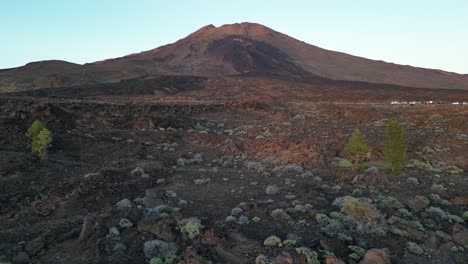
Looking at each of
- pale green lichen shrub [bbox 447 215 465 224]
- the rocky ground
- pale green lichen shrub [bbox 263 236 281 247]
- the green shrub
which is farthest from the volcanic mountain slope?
pale green lichen shrub [bbox 447 215 465 224]

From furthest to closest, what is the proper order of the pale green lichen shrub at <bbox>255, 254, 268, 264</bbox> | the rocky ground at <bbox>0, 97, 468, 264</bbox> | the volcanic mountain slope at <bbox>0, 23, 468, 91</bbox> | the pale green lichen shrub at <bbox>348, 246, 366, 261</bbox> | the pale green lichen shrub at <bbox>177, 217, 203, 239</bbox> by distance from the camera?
the volcanic mountain slope at <bbox>0, 23, 468, 91</bbox>, the pale green lichen shrub at <bbox>177, 217, 203, 239</bbox>, the rocky ground at <bbox>0, 97, 468, 264</bbox>, the pale green lichen shrub at <bbox>348, 246, 366, 261</bbox>, the pale green lichen shrub at <bbox>255, 254, 268, 264</bbox>

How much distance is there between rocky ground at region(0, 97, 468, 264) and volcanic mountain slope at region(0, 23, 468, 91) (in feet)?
232

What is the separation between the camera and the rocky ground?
1230 centimetres

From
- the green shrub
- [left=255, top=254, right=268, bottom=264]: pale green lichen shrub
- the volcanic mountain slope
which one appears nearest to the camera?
[left=255, top=254, right=268, bottom=264]: pale green lichen shrub

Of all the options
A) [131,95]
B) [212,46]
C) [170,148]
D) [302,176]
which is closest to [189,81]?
[131,95]

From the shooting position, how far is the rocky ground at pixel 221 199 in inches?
484

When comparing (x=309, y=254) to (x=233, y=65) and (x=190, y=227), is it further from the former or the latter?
(x=233, y=65)

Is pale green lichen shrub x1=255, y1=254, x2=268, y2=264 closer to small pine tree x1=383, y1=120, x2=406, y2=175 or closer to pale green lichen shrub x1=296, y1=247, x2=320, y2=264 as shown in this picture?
pale green lichen shrub x1=296, y1=247, x2=320, y2=264

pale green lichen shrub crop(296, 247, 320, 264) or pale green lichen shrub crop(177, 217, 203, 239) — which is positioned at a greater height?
pale green lichen shrub crop(177, 217, 203, 239)

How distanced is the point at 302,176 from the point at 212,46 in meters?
122

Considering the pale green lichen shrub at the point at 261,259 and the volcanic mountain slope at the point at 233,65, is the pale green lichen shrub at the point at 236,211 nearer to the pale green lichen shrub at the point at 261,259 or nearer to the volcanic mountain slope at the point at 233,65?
the pale green lichen shrub at the point at 261,259

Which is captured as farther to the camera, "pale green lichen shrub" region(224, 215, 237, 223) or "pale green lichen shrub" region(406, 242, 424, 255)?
"pale green lichen shrub" region(224, 215, 237, 223)

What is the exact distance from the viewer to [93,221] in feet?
44.1

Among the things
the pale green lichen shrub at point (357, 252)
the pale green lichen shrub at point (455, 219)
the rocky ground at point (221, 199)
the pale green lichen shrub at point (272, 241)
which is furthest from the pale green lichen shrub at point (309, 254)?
the pale green lichen shrub at point (455, 219)
